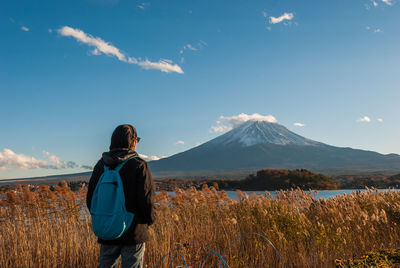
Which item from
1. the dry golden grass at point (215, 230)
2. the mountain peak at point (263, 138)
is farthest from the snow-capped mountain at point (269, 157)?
the dry golden grass at point (215, 230)

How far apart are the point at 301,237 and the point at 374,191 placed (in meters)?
4.22

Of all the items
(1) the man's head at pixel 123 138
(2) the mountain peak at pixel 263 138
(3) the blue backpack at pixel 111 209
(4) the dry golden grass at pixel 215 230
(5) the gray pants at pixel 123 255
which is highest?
(2) the mountain peak at pixel 263 138

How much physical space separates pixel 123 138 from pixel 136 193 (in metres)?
0.55

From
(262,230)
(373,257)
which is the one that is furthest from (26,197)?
(373,257)

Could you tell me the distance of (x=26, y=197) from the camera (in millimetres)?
6930

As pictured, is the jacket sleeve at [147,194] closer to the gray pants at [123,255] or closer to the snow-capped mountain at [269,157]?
the gray pants at [123,255]

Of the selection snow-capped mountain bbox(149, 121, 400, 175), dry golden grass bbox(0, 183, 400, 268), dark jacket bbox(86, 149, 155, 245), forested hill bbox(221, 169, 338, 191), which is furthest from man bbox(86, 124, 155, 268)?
snow-capped mountain bbox(149, 121, 400, 175)

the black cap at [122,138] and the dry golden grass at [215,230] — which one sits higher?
the black cap at [122,138]

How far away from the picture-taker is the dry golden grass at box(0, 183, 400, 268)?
477cm

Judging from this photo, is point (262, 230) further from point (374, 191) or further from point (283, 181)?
point (283, 181)

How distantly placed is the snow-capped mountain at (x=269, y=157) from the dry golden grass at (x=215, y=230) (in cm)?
11860

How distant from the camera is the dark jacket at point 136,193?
9.50 ft

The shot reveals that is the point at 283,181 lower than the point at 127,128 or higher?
lower

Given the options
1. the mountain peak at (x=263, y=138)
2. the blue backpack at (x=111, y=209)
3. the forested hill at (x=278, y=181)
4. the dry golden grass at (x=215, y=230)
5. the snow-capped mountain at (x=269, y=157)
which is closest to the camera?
the blue backpack at (x=111, y=209)
